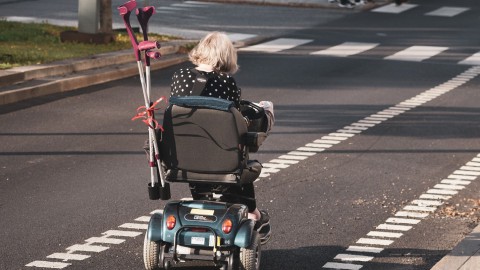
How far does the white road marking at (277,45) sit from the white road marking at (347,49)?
0.88 meters

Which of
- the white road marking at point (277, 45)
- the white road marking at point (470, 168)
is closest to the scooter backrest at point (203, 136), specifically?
the white road marking at point (470, 168)

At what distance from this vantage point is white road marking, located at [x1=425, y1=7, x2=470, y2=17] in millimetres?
37162

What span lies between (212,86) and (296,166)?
5151mm

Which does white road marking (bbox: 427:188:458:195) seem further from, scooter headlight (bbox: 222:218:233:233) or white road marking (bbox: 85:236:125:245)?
scooter headlight (bbox: 222:218:233:233)

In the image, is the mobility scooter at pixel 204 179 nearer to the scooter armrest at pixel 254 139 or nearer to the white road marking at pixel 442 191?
the scooter armrest at pixel 254 139

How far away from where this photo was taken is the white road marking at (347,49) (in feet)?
88.0

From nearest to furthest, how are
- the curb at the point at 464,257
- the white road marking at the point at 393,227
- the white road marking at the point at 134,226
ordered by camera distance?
1. the curb at the point at 464,257
2. the white road marking at the point at 134,226
3. the white road marking at the point at 393,227

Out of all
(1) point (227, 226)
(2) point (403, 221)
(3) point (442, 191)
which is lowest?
(3) point (442, 191)

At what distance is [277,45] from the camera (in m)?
28.1

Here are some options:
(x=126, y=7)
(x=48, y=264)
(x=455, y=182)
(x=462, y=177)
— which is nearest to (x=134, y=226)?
(x=48, y=264)

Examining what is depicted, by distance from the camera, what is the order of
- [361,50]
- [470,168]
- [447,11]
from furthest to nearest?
1. [447,11]
2. [361,50]
3. [470,168]

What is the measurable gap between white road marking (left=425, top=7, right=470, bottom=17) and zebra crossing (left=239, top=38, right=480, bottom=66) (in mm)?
8544

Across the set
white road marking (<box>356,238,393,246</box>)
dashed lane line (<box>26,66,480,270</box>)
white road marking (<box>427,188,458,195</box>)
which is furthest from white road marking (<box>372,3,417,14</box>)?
white road marking (<box>356,238,393,246</box>)

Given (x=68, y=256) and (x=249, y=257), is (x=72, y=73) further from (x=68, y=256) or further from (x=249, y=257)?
(x=249, y=257)
